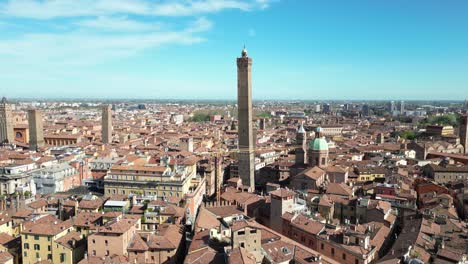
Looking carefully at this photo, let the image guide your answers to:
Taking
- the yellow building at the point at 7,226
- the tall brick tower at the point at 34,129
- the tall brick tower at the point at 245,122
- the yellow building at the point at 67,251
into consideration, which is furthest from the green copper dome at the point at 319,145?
the tall brick tower at the point at 34,129

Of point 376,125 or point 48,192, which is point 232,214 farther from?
point 376,125

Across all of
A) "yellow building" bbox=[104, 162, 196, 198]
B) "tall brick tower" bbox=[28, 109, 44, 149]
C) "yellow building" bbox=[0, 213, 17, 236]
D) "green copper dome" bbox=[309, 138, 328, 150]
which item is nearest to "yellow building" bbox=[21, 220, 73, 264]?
"yellow building" bbox=[0, 213, 17, 236]

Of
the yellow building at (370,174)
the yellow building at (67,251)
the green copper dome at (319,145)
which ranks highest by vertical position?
the green copper dome at (319,145)

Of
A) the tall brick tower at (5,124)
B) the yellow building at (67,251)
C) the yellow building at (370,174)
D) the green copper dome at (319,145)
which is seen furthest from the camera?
the tall brick tower at (5,124)

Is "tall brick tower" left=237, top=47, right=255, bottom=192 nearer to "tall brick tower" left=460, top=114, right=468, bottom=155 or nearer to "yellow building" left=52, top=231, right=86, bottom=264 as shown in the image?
"yellow building" left=52, top=231, right=86, bottom=264

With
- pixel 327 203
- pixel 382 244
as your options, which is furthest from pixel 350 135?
pixel 382 244

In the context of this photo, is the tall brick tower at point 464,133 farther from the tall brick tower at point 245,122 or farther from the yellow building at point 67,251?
the yellow building at point 67,251

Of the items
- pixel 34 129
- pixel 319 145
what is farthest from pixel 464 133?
pixel 34 129
